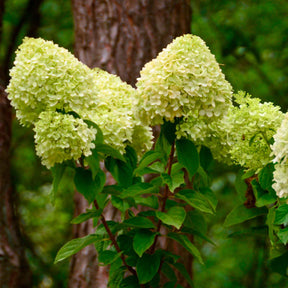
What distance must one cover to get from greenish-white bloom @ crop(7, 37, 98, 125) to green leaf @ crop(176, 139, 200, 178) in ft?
1.26

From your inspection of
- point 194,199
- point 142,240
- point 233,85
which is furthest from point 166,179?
point 233,85

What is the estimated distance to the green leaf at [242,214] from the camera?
2199 mm

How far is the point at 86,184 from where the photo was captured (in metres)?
1.97

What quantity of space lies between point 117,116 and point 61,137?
1.15 ft

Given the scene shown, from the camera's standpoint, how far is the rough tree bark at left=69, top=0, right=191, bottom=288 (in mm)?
3291

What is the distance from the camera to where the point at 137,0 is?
11.1 feet

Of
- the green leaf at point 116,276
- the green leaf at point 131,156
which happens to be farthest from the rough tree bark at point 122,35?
the green leaf at point 131,156

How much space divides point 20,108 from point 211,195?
885 mm

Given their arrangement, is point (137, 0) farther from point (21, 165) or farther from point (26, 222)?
point (26, 222)

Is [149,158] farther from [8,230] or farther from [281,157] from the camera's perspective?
[8,230]

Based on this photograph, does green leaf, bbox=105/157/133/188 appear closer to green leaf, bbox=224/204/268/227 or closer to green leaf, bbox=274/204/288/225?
green leaf, bbox=224/204/268/227

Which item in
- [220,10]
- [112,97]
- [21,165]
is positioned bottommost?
[112,97]

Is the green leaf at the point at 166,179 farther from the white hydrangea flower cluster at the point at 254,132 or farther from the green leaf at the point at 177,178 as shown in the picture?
the white hydrangea flower cluster at the point at 254,132

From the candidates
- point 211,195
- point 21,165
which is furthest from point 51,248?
point 211,195
